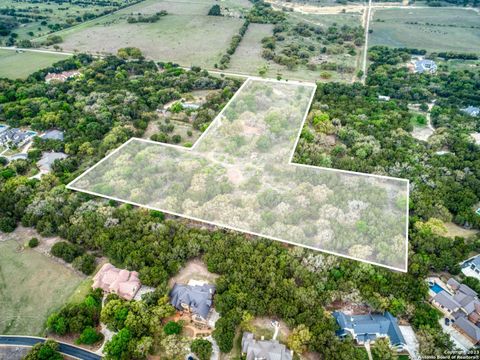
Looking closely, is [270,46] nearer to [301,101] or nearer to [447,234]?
[301,101]

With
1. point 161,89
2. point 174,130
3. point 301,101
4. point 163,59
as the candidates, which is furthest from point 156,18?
point 301,101

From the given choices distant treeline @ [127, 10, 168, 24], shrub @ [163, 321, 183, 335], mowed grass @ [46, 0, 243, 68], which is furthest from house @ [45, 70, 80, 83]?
shrub @ [163, 321, 183, 335]

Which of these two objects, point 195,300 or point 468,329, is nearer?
point 468,329

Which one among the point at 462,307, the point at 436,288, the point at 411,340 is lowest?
the point at 411,340

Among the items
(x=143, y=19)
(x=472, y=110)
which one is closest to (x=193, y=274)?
(x=472, y=110)

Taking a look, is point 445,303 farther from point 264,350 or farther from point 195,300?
point 195,300

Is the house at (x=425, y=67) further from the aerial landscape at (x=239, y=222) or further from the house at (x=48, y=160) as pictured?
the house at (x=48, y=160)

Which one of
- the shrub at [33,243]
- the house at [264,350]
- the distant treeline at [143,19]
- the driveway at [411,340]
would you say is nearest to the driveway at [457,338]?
the driveway at [411,340]

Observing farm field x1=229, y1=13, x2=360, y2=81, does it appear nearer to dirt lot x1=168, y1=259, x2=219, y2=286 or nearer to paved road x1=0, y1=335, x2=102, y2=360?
dirt lot x1=168, y1=259, x2=219, y2=286
